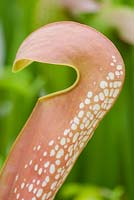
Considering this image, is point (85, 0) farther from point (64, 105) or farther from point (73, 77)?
point (64, 105)

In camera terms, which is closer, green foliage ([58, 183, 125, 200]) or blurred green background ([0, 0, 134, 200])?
green foliage ([58, 183, 125, 200])

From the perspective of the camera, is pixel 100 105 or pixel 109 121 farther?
pixel 109 121

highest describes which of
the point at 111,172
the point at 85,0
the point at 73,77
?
the point at 85,0

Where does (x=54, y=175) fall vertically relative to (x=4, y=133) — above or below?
above

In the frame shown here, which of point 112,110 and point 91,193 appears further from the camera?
point 112,110

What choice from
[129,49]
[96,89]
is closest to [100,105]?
[96,89]

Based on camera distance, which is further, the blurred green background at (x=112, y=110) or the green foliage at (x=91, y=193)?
the blurred green background at (x=112, y=110)

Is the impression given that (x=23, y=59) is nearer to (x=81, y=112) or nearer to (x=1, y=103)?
(x=81, y=112)
